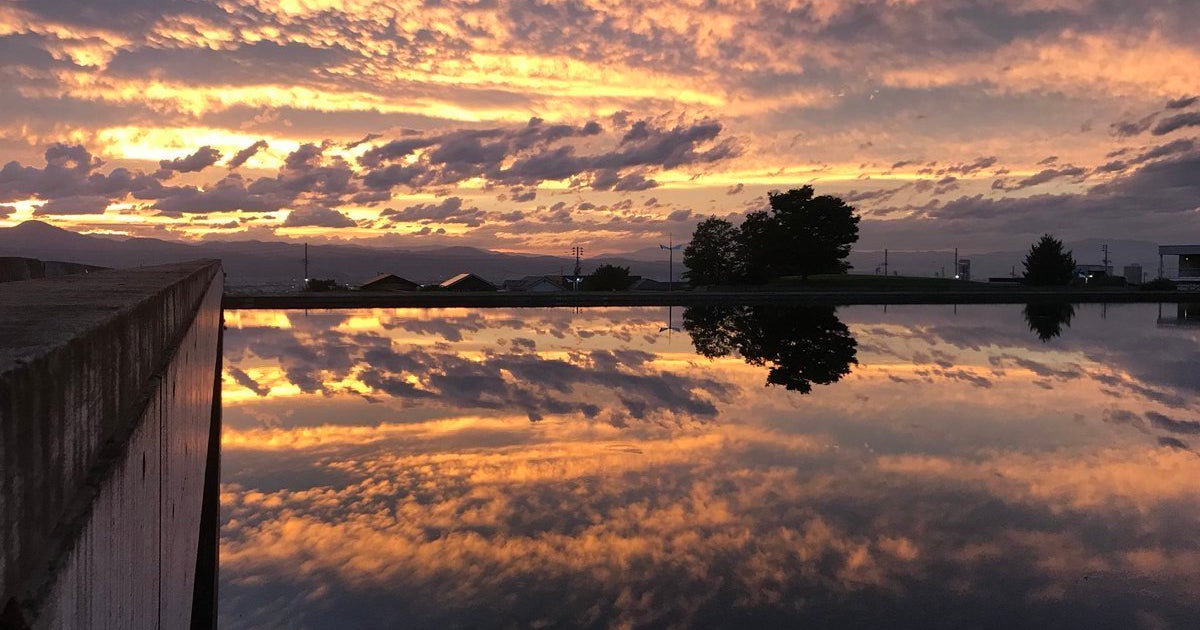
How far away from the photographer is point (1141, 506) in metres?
14.4

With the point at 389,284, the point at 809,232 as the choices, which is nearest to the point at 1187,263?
the point at 809,232

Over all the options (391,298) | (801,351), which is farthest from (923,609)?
(391,298)

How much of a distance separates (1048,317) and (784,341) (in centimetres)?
3124

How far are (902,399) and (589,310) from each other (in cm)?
4922

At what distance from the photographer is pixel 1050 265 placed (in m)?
113

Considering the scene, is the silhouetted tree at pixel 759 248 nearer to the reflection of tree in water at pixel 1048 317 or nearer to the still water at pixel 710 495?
the reflection of tree in water at pixel 1048 317

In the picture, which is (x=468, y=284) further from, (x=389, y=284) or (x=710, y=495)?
(x=710, y=495)

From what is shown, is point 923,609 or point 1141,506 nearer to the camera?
point 923,609

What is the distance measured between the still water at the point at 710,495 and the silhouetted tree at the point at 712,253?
299ft

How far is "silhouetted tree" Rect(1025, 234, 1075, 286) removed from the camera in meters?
113

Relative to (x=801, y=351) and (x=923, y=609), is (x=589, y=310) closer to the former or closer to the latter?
(x=801, y=351)

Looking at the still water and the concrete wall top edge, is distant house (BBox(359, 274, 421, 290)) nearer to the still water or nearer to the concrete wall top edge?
the still water

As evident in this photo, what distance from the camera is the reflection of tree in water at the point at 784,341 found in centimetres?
2993

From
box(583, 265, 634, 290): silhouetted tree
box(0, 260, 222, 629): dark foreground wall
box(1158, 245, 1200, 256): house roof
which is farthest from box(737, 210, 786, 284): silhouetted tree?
box(0, 260, 222, 629): dark foreground wall
